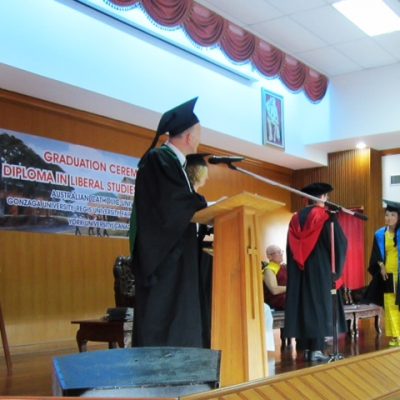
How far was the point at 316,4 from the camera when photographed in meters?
6.95

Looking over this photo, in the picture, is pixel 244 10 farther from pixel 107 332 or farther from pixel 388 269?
pixel 107 332

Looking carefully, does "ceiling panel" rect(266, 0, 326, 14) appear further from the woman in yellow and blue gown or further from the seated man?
the seated man

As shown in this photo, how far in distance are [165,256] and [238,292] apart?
372 mm

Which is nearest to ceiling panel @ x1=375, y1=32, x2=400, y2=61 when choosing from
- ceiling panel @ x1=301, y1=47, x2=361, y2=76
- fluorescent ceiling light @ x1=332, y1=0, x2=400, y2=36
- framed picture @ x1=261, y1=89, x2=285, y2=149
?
fluorescent ceiling light @ x1=332, y1=0, x2=400, y2=36

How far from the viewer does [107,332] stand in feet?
15.1

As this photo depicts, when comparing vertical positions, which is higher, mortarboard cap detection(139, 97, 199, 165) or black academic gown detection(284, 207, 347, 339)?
mortarboard cap detection(139, 97, 199, 165)

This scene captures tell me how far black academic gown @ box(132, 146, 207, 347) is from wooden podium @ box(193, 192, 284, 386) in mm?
156

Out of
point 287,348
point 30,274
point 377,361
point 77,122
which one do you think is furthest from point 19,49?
point 377,361

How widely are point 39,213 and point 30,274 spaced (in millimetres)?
634

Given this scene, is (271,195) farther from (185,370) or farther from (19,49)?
(185,370)

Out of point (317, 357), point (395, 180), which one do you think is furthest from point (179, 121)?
point (395, 180)

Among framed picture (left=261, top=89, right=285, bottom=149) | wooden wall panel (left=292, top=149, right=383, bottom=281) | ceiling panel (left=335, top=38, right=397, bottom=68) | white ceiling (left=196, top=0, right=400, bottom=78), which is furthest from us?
wooden wall panel (left=292, top=149, right=383, bottom=281)

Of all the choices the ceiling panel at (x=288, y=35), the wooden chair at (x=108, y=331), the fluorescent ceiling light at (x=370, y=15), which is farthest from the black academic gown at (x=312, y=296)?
the ceiling panel at (x=288, y=35)

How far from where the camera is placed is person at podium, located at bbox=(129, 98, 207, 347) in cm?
251
